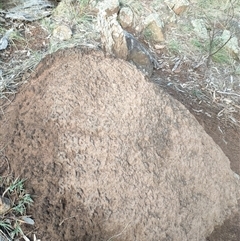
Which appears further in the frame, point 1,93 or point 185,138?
point 1,93

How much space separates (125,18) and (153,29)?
1.04 ft

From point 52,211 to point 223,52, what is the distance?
10.3ft

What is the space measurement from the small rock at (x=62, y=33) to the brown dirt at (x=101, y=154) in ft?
6.17

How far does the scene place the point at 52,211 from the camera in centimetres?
165

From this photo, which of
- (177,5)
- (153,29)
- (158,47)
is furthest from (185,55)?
(177,5)

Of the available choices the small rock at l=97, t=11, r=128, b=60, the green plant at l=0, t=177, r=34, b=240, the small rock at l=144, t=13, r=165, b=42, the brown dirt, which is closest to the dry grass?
the small rock at l=144, t=13, r=165, b=42

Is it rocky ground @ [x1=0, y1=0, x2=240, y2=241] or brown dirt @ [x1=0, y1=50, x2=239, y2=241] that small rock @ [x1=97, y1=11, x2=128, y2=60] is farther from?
brown dirt @ [x1=0, y1=50, x2=239, y2=241]

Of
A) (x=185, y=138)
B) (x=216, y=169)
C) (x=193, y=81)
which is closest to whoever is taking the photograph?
(x=185, y=138)

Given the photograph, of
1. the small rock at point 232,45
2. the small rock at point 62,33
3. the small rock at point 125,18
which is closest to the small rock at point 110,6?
the small rock at point 125,18

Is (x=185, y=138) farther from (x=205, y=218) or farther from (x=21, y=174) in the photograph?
(x=21, y=174)

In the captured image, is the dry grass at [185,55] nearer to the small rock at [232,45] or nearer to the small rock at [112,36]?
the small rock at [232,45]

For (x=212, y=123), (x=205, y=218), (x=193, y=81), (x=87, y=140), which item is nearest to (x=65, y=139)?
(x=87, y=140)

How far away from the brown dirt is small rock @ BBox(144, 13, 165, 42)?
2213mm

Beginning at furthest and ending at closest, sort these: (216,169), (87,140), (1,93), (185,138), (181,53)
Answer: (181,53) < (1,93) < (216,169) < (185,138) < (87,140)
